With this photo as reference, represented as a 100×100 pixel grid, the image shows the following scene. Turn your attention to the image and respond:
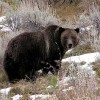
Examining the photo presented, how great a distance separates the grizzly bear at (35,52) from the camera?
8047 millimetres

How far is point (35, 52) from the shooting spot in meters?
8.13

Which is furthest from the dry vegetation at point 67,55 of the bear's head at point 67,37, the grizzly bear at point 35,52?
the bear's head at point 67,37

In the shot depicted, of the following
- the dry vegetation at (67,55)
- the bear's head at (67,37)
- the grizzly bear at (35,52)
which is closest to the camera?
the dry vegetation at (67,55)

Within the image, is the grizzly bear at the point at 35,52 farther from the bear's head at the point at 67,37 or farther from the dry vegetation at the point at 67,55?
the dry vegetation at the point at 67,55

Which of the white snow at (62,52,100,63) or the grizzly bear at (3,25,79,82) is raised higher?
the grizzly bear at (3,25,79,82)

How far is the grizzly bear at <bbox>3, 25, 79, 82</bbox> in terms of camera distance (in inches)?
317

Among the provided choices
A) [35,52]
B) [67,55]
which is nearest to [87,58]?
[67,55]

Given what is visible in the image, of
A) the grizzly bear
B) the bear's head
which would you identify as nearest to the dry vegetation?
the grizzly bear

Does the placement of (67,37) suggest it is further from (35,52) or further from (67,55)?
(67,55)

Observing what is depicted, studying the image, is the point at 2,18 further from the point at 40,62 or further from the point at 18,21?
the point at 40,62

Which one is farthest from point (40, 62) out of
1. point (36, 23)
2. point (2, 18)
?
point (2, 18)

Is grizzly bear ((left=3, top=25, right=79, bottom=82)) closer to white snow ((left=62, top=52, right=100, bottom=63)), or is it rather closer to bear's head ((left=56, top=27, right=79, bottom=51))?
bear's head ((left=56, top=27, right=79, bottom=51))

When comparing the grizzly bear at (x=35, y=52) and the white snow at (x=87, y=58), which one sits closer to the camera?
the grizzly bear at (x=35, y=52)

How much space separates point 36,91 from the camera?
23.0ft
